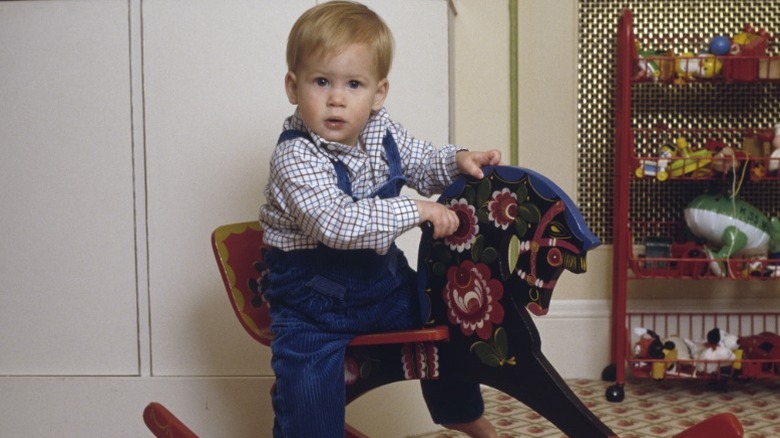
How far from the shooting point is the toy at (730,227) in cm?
212

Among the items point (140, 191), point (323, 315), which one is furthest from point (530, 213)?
point (140, 191)

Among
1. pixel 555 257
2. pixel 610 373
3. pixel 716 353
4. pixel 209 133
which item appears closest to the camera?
pixel 555 257

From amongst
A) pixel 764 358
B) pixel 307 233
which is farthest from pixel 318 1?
pixel 764 358

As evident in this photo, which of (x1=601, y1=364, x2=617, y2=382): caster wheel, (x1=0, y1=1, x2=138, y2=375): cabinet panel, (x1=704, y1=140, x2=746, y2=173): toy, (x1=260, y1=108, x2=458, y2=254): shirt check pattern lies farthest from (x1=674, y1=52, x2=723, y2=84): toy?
(x1=0, y1=1, x2=138, y2=375): cabinet panel

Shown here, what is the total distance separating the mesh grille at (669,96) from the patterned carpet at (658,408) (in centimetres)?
46

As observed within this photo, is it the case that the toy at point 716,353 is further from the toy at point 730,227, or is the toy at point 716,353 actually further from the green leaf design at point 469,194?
the green leaf design at point 469,194

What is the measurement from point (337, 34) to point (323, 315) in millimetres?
412

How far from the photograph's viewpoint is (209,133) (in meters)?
1.81

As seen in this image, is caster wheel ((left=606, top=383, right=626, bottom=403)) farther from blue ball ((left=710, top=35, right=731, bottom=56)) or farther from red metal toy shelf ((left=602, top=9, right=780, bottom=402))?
blue ball ((left=710, top=35, right=731, bottom=56))

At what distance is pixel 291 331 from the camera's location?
1290mm

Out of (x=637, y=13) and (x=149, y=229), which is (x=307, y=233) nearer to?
(x=149, y=229)

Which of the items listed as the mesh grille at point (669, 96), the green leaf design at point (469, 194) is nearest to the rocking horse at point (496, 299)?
the green leaf design at point (469, 194)

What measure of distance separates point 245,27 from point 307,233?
0.71m

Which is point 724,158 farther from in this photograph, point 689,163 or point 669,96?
point 669,96
